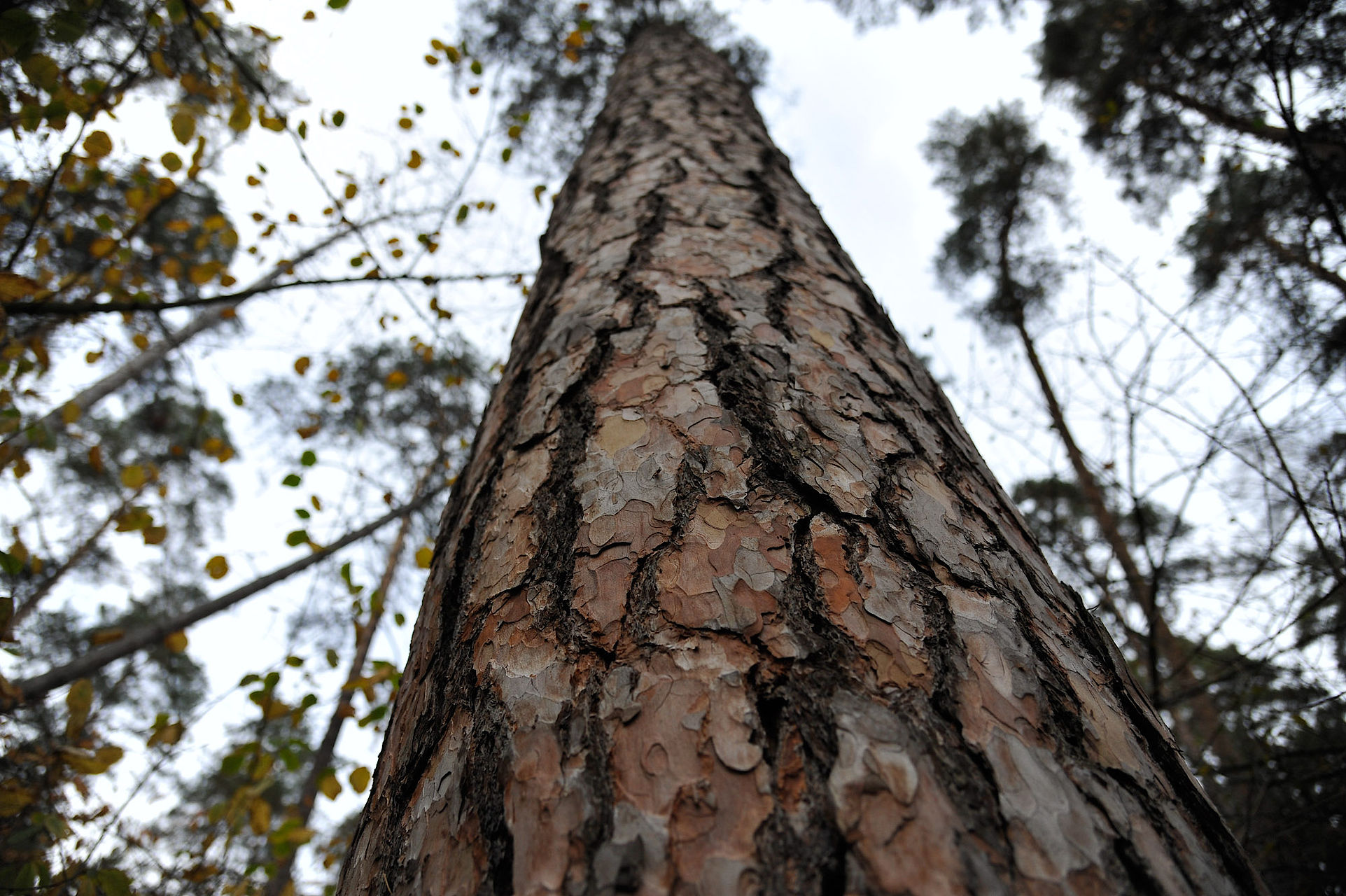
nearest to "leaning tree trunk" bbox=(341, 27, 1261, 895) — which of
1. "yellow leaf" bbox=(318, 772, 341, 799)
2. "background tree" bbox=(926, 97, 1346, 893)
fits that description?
"background tree" bbox=(926, 97, 1346, 893)

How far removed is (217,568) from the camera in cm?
251

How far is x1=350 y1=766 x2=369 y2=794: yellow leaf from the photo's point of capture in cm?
185

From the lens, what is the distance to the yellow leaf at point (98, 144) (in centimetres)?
173

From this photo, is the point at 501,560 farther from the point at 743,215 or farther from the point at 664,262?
the point at 743,215

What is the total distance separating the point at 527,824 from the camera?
48 centimetres

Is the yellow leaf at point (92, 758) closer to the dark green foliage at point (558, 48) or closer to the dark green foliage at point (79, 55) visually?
the dark green foliage at point (79, 55)

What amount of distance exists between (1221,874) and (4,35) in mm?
2400

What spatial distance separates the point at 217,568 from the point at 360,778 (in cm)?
123

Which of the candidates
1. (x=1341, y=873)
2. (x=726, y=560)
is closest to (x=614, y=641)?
(x=726, y=560)

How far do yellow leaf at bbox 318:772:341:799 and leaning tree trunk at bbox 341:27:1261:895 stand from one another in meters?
2.00

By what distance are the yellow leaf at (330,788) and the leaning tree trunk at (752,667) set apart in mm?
1998

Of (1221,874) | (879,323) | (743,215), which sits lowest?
(1221,874)

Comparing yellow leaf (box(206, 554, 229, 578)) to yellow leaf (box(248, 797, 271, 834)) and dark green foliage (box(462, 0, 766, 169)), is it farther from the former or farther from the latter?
dark green foliage (box(462, 0, 766, 169))

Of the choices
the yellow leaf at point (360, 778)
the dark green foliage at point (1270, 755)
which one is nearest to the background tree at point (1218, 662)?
the dark green foliage at point (1270, 755)
